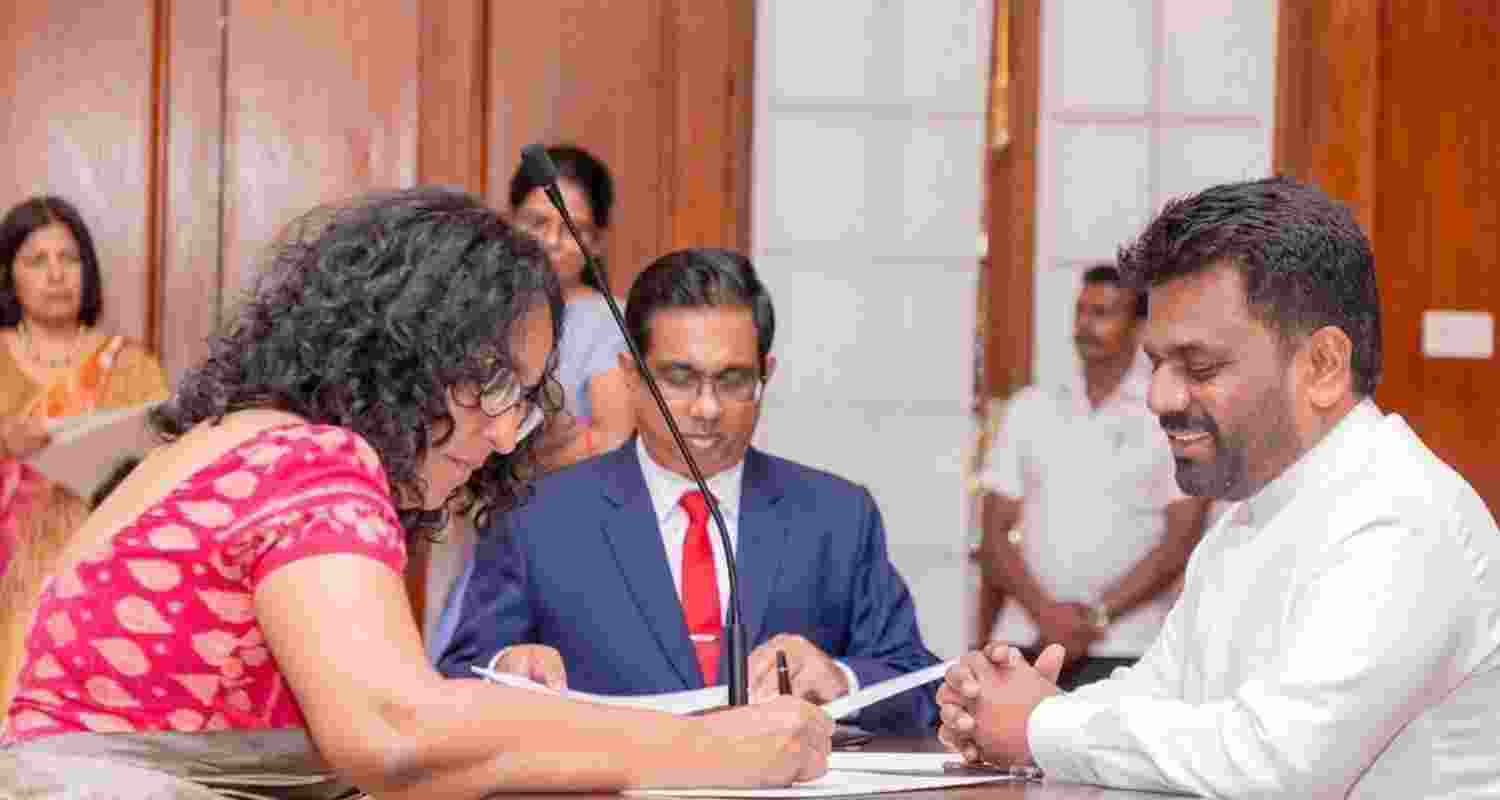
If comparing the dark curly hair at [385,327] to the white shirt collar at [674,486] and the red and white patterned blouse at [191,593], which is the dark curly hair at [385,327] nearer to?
the red and white patterned blouse at [191,593]

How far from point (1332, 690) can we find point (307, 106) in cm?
359

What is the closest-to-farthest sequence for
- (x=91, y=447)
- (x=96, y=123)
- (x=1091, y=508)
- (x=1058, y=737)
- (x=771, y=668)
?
(x=1058, y=737) → (x=771, y=668) → (x=91, y=447) → (x=1091, y=508) → (x=96, y=123)

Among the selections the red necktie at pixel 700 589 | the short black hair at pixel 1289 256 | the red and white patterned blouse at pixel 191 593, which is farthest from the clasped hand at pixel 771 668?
the red and white patterned blouse at pixel 191 593

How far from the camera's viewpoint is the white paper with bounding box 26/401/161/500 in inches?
174

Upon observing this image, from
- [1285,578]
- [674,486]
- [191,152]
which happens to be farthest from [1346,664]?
[191,152]

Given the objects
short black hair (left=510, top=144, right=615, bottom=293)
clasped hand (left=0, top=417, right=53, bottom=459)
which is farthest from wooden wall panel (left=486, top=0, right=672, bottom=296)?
clasped hand (left=0, top=417, right=53, bottom=459)

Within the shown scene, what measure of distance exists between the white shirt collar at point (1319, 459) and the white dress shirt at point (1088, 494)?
2.68 metres

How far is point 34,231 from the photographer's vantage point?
15.8 ft

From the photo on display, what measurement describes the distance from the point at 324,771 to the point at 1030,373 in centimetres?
350

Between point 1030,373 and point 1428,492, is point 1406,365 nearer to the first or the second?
point 1030,373

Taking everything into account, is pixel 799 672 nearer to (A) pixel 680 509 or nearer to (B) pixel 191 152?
(A) pixel 680 509

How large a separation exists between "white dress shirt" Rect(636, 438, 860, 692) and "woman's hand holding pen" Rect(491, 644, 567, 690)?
0.79ft

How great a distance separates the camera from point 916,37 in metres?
5.23

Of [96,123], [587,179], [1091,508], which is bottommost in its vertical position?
[1091,508]
